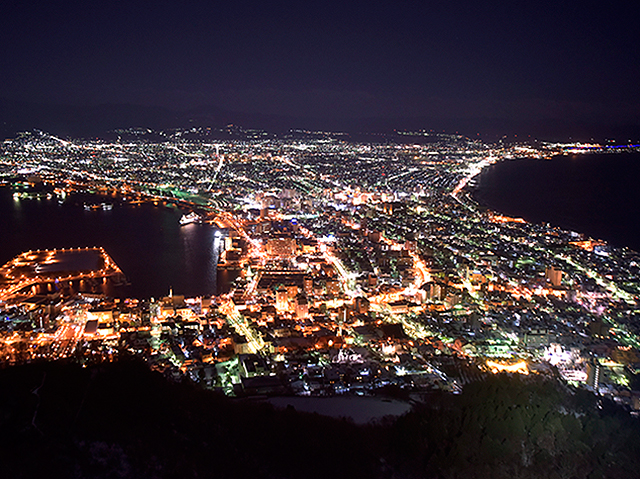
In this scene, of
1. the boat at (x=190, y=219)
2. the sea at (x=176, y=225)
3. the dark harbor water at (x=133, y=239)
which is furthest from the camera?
the boat at (x=190, y=219)

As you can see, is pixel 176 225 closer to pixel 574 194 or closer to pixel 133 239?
pixel 133 239

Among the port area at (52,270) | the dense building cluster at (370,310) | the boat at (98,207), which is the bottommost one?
the boat at (98,207)

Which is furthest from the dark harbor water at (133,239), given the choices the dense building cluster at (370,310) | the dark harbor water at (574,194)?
the dark harbor water at (574,194)

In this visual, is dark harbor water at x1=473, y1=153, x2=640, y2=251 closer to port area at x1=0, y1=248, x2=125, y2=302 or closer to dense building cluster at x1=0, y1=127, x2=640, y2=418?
dense building cluster at x1=0, y1=127, x2=640, y2=418

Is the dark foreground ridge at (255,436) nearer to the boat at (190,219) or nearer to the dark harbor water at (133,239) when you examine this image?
the dark harbor water at (133,239)

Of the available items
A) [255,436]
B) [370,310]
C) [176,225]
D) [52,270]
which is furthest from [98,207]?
[255,436]
